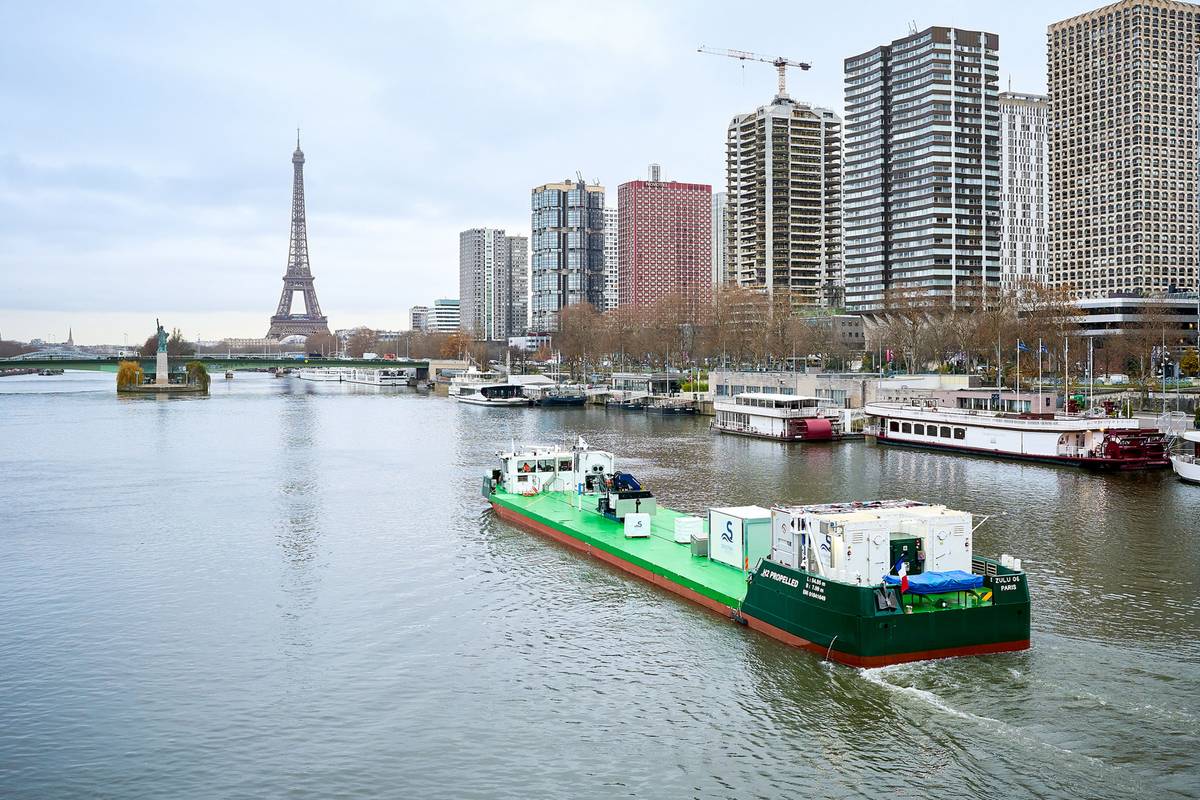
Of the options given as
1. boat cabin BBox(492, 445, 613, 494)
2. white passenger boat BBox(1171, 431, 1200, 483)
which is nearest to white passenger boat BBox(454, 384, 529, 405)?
boat cabin BBox(492, 445, 613, 494)

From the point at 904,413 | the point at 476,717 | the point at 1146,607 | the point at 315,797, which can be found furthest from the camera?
the point at 904,413

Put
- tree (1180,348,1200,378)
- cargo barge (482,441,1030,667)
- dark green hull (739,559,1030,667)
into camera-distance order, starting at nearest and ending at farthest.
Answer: dark green hull (739,559,1030,667), cargo barge (482,441,1030,667), tree (1180,348,1200,378)

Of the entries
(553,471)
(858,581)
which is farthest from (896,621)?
(553,471)

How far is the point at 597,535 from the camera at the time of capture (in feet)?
152

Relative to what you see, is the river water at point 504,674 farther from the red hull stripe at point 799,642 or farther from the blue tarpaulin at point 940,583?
the blue tarpaulin at point 940,583

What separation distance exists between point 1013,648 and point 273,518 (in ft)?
129

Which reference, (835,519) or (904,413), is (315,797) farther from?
(904,413)

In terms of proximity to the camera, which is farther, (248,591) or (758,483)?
(758,483)

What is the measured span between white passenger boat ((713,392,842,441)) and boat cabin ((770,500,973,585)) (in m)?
Answer: 67.8

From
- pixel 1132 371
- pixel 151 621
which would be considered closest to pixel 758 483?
pixel 151 621

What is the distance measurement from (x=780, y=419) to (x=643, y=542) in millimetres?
61261

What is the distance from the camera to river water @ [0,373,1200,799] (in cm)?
2412

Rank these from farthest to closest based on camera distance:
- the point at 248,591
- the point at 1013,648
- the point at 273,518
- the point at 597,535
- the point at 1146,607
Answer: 1. the point at 273,518
2. the point at 597,535
3. the point at 248,591
4. the point at 1146,607
5. the point at 1013,648

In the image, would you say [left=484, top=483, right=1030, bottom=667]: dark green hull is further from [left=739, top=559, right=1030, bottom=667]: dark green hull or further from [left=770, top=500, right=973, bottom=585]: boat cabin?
[left=770, top=500, right=973, bottom=585]: boat cabin
